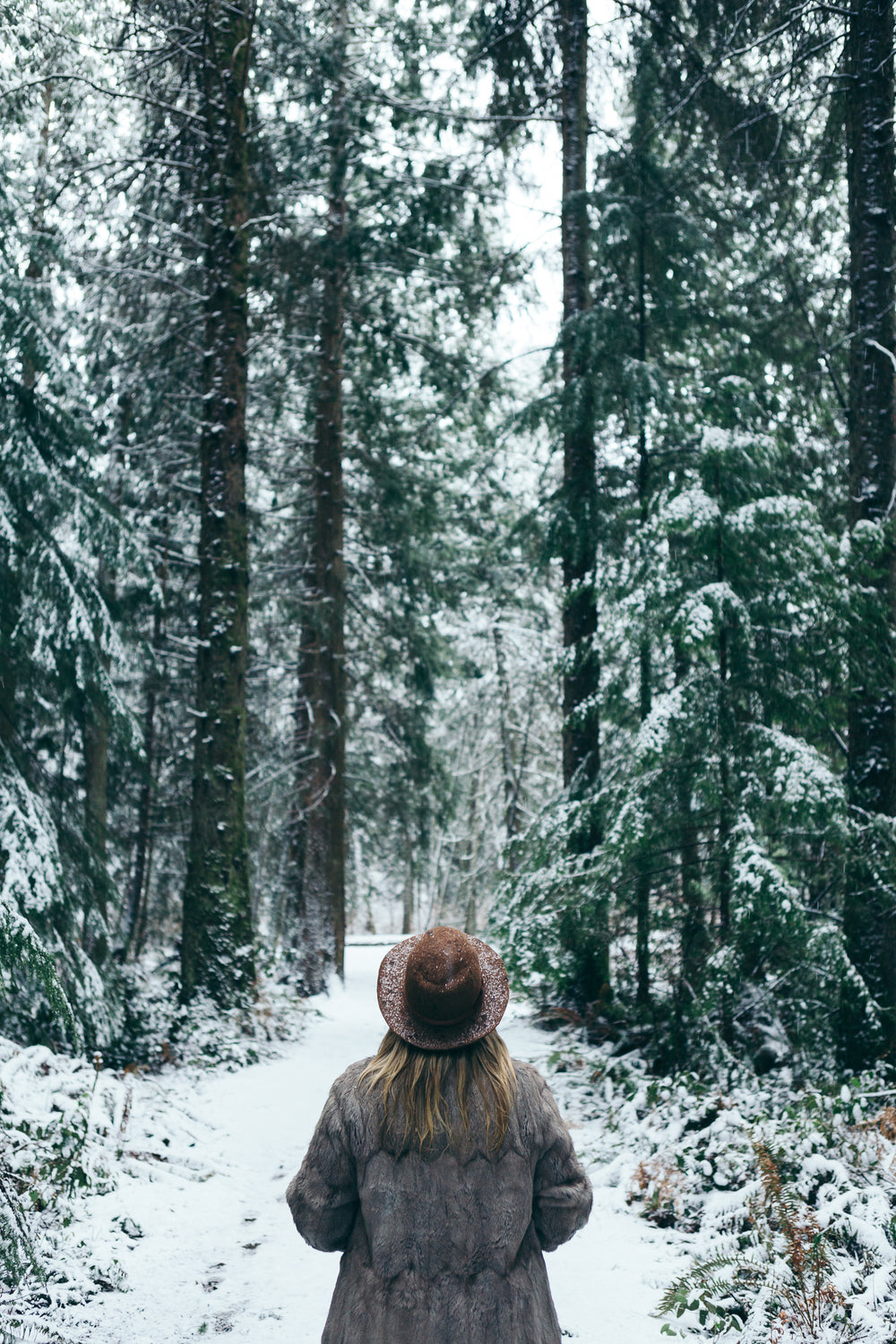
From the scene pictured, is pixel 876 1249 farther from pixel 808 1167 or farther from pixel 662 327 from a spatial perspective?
pixel 662 327

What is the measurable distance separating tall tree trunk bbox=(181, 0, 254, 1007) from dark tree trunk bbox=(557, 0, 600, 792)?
3.77 meters

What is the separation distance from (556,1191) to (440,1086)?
43 centimetres

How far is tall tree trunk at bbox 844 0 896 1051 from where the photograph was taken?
755cm

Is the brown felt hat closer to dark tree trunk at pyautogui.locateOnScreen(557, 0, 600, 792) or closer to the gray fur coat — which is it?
the gray fur coat

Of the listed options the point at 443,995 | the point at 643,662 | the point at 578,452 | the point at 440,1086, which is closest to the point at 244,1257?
the point at 440,1086

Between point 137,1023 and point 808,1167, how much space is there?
653 centimetres

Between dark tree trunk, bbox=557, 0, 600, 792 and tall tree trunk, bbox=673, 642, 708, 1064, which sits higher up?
dark tree trunk, bbox=557, 0, 600, 792

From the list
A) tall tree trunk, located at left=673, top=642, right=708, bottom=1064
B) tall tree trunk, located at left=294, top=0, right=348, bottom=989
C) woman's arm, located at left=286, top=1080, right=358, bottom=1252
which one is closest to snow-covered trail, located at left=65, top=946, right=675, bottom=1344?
woman's arm, located at left=286, top=1080, right=358, bottom=1252

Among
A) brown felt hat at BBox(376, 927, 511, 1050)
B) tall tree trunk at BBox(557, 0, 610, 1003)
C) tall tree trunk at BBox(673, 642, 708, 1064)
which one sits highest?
tall tree trunk at BBox(557, 0, 610, 1003)

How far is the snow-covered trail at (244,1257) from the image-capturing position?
4668 millimetres

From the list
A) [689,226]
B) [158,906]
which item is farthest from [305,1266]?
[158,906]

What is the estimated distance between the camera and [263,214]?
14719 millimetres

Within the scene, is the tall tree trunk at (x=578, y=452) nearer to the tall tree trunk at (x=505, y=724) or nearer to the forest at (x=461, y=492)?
the forest at (x=461, y=492)

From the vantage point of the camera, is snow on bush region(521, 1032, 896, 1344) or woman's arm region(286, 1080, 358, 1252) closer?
woman's arm region(286, 1080, 358, 1252)
